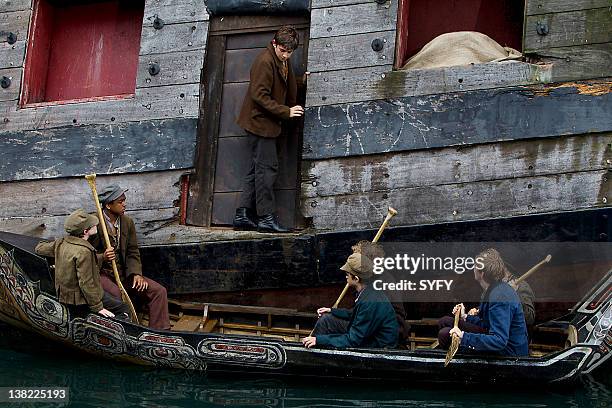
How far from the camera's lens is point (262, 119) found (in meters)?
8.64

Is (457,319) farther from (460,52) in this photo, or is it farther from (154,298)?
(154,298)

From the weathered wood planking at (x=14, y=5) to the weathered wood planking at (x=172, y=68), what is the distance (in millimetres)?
1435

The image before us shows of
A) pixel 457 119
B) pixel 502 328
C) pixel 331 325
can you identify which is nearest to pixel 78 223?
pixel 331 325

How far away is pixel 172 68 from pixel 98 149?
1.03m

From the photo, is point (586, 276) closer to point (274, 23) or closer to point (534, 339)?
point (534, 339)

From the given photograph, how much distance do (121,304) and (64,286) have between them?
0.53 metres

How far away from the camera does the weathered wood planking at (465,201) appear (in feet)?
25.5

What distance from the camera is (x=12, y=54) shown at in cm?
977

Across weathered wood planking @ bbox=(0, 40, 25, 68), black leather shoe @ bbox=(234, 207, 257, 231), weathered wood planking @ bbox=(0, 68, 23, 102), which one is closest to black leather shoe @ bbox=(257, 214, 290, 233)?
black leather shoe @ bbox=(234, 207, 257, 231)

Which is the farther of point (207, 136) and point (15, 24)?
point (15, 24)

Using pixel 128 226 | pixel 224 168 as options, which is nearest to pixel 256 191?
pixel 224 168

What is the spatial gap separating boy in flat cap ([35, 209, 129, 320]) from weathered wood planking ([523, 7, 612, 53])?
153 inches

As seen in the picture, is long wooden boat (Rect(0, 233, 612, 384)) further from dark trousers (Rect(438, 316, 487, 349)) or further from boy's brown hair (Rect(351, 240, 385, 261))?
boy's brown hair (Rect(351, 240, 385, 261))

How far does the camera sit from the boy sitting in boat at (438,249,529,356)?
715 cm
